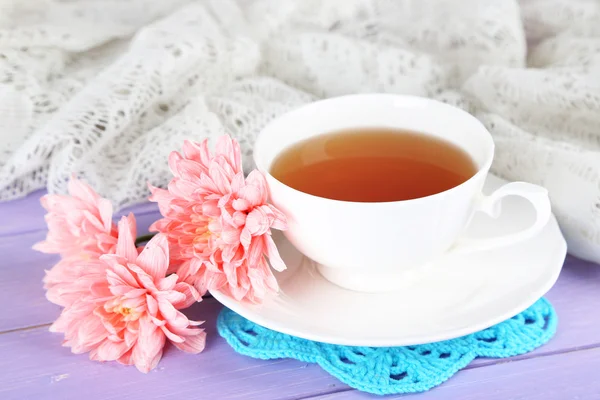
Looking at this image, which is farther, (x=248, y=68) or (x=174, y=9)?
(x=174, y=9)

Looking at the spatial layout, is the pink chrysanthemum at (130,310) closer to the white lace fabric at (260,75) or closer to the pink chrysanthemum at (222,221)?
the pink chrysanthemum at (222,221)

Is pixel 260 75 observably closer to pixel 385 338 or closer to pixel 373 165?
pixel 373 165

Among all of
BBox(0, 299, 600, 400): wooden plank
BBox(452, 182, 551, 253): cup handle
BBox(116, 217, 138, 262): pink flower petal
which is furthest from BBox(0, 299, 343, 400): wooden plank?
BBox(452, 182, 551, 253): cup handle

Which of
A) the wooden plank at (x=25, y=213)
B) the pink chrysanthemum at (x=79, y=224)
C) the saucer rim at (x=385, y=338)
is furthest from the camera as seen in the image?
A: the wooden plank at (x=25, y=213)

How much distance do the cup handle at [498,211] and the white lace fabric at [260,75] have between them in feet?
0.39

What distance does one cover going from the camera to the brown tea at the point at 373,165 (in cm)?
75

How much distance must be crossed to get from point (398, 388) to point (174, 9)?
0.89 m

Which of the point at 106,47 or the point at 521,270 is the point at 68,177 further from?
the point at 521,270

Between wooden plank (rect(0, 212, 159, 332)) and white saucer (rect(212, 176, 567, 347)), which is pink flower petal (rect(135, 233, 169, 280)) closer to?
white saucer (rect(212, 176, 567, 347))

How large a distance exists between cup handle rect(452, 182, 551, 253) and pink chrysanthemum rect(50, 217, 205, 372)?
29 cm

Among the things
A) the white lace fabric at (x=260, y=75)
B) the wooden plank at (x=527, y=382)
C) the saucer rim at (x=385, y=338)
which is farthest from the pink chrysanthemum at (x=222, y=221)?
the white lace fabric at (x=260, y=75)

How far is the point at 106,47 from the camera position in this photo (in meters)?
1.21

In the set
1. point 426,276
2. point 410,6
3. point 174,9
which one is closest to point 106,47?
point 174,9

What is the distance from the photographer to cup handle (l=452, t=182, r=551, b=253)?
2.29 feet
